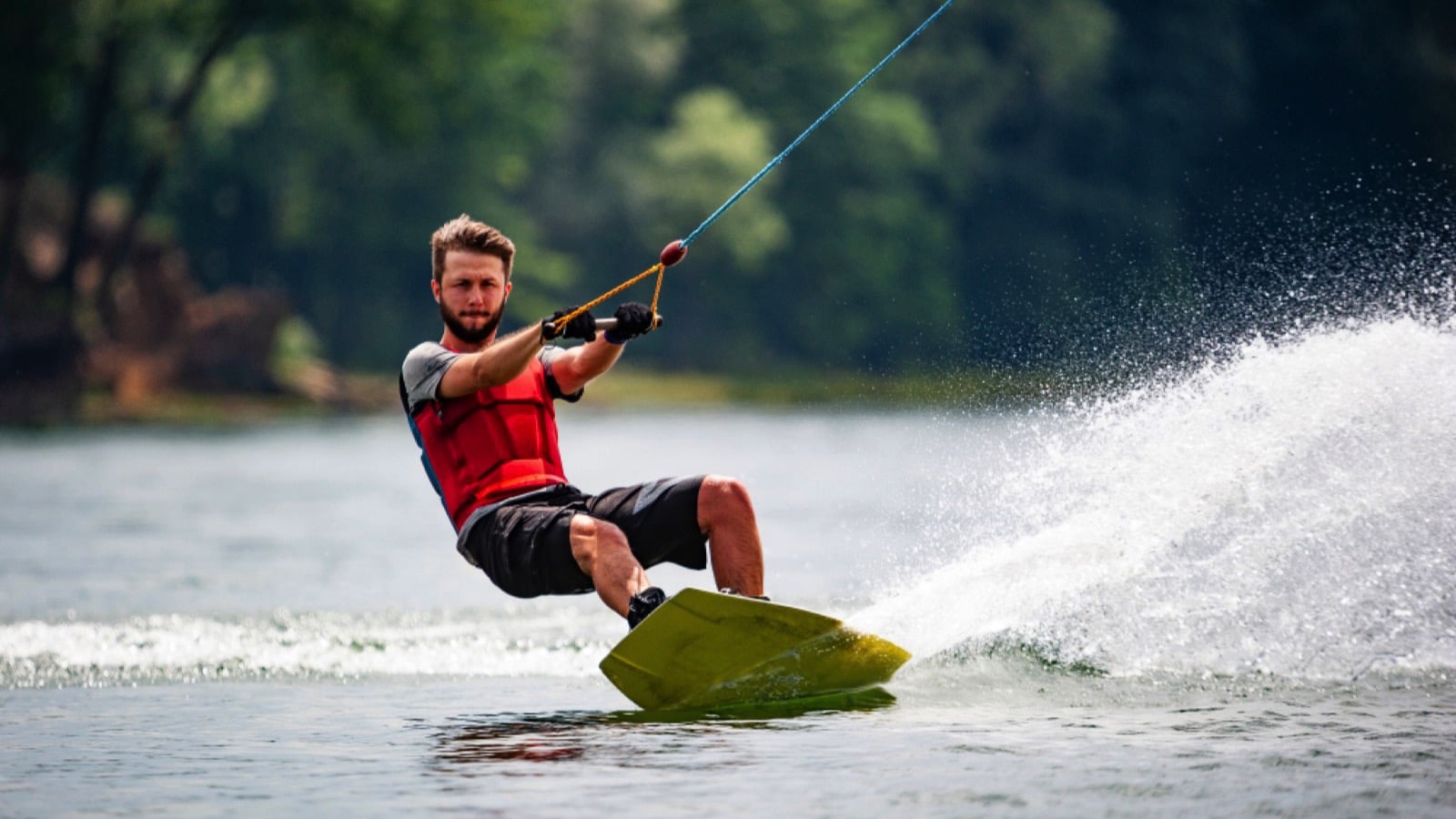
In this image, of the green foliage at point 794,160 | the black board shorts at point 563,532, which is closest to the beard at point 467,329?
the black board shorts at point 563,532

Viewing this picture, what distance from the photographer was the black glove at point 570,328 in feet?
21.7

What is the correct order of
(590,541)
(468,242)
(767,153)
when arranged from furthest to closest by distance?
(767,153)
(468,242)
(590,541)

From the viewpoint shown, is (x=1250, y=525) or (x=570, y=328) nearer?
(x=570, y=328)

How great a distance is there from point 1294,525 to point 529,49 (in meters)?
43.2

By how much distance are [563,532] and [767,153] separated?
47595mm

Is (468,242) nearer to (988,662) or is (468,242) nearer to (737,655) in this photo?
(737,655)

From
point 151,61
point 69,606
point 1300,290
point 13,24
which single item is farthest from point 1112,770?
point 151,61

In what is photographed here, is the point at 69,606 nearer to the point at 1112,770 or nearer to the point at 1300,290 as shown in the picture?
the point at 1112,770

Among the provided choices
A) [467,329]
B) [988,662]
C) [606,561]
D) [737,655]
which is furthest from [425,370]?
[988,662]

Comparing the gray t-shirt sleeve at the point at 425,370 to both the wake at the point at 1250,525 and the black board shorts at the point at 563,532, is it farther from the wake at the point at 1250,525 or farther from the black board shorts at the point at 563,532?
the wake at the point at 1250,525

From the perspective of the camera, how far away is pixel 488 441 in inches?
278

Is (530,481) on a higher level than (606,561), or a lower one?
higher

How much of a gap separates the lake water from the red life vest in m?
0.73

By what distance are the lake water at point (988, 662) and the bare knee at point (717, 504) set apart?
0.64 m
